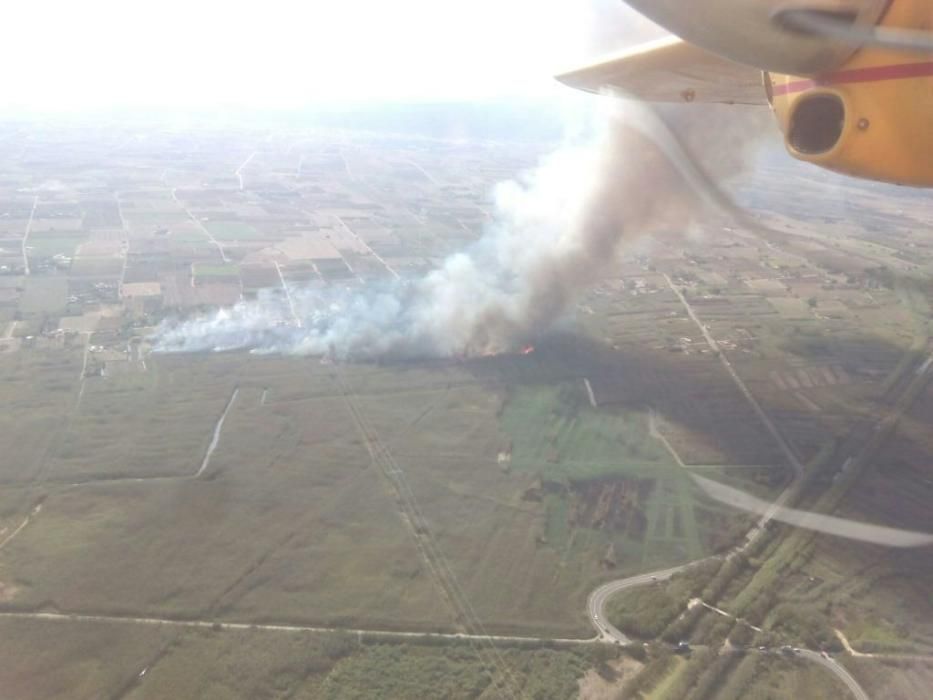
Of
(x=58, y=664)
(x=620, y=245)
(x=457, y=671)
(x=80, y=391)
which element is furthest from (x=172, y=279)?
(x=457, y=671)

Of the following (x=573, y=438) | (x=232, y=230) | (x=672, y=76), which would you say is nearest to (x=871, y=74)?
(x=672, y=76)

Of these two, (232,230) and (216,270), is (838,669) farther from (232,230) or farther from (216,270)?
(232,230)

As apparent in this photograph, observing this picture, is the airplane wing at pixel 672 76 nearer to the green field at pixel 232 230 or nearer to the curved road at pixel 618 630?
the curved road at pixel 618 630

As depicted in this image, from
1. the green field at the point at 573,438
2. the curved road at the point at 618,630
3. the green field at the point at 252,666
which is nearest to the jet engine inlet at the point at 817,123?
the green field at the point at 252,666

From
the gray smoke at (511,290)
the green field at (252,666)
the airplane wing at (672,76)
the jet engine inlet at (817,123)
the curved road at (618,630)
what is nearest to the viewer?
the jet engine inlet at (817,123)

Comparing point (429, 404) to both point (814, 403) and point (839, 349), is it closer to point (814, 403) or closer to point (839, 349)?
point (814, 403)

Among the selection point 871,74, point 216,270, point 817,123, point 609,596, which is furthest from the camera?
point 216,270
